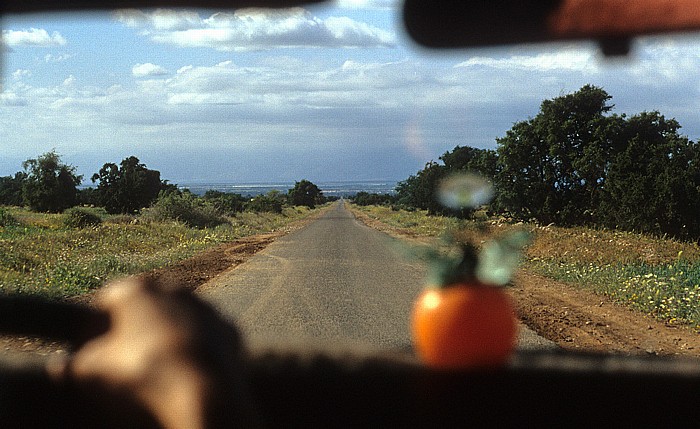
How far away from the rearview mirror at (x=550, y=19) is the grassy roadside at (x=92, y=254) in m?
5.31

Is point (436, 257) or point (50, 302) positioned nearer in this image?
point (436, 257)

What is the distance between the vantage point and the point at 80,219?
1658 cm

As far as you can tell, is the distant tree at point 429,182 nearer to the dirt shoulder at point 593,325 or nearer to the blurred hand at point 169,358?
the blurred hand at point 169,358

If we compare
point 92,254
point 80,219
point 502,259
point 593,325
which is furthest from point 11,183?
point 80,219

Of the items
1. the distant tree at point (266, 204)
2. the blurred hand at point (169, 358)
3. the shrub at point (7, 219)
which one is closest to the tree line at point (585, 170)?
the blurred hand at point (169, 358)

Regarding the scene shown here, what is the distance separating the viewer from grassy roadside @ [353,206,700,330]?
759 cm

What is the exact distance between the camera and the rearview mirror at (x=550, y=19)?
103 centimetres

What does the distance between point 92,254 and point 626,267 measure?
26.8ft

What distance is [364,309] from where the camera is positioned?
28.1 feet

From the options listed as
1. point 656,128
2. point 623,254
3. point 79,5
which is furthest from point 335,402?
point 623,254

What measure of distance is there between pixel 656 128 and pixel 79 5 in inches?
135

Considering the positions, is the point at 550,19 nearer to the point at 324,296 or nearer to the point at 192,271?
the point at 324,296

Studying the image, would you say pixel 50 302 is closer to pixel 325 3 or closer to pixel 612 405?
pixel 325 3

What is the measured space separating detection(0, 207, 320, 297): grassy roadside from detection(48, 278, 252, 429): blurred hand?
5297 millimetres
